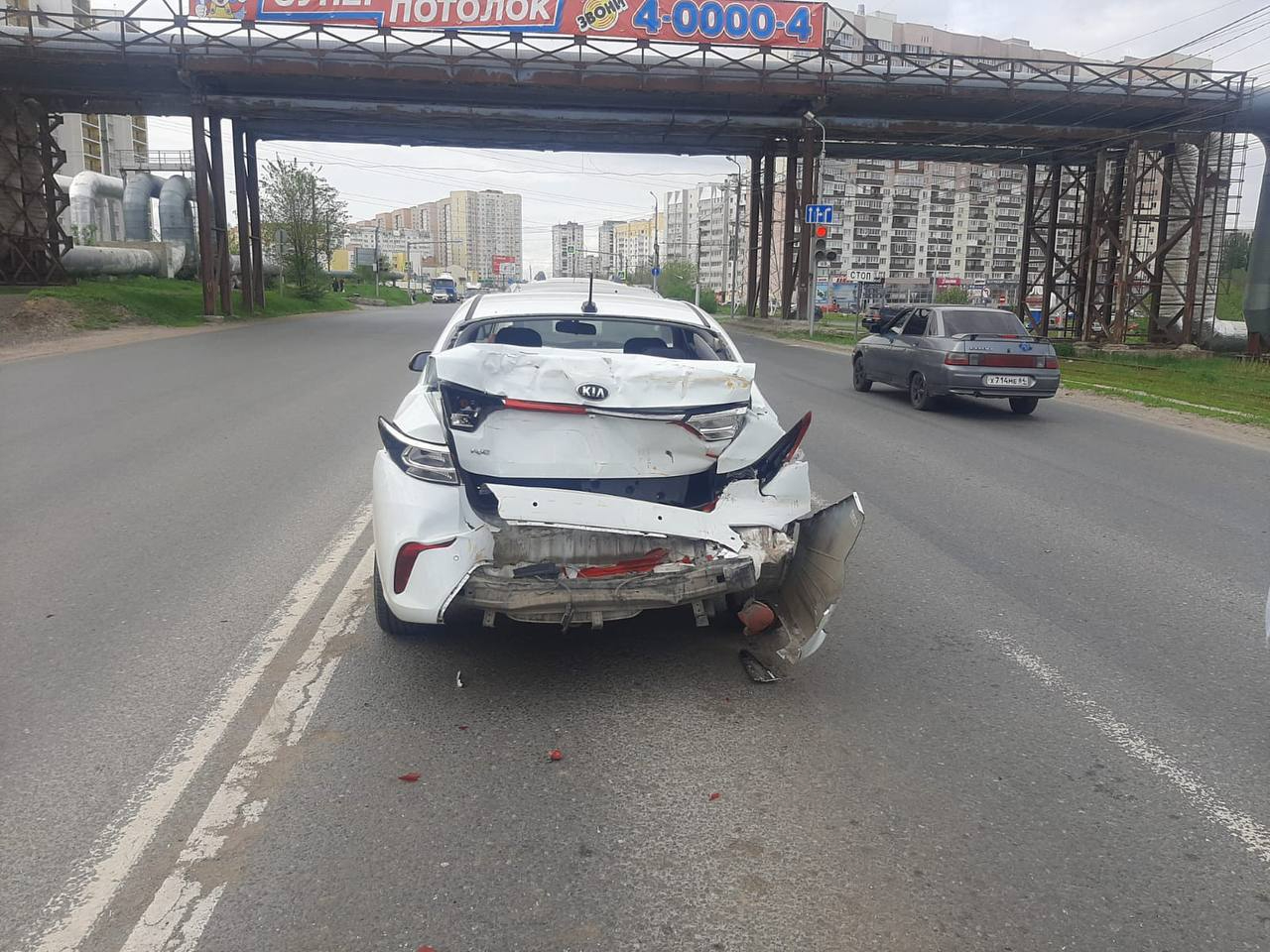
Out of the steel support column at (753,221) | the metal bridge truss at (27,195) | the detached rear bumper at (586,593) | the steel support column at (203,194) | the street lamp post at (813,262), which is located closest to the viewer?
the detached rear bumper at (586,593)

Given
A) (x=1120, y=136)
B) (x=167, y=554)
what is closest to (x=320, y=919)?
(x=167, y=554)

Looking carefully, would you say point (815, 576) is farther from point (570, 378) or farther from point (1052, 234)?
point (1052, 234)

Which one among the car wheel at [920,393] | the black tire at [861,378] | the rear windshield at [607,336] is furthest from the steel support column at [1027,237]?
the rear windshield at [607,336]

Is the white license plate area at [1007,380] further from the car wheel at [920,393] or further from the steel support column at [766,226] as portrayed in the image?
the steel support column at [766,226]

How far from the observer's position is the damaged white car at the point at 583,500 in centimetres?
389

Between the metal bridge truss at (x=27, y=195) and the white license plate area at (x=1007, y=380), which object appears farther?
the metal bridge truss at (x=27, y=195)

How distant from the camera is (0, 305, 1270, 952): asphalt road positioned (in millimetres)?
2654

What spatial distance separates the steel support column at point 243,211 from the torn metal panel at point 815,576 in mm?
38940

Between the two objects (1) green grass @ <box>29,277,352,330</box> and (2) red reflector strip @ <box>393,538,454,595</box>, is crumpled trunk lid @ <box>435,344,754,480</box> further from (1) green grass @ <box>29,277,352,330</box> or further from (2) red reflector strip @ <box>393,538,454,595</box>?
(1) green grass @ <box>29,277,352,330</box>

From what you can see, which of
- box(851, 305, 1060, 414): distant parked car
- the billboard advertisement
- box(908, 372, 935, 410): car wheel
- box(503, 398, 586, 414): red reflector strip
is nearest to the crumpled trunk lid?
box(503, 398, 586, 414): red reflector strip

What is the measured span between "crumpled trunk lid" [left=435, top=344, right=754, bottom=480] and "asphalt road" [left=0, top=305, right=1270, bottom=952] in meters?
0.92

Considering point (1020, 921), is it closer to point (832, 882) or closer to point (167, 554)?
point (832, 882)

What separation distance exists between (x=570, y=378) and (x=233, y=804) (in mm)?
1912

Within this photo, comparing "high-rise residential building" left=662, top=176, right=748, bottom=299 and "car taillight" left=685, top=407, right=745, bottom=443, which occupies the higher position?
"high-rise residential building" left=662, top=176, right=748, bottom=299
